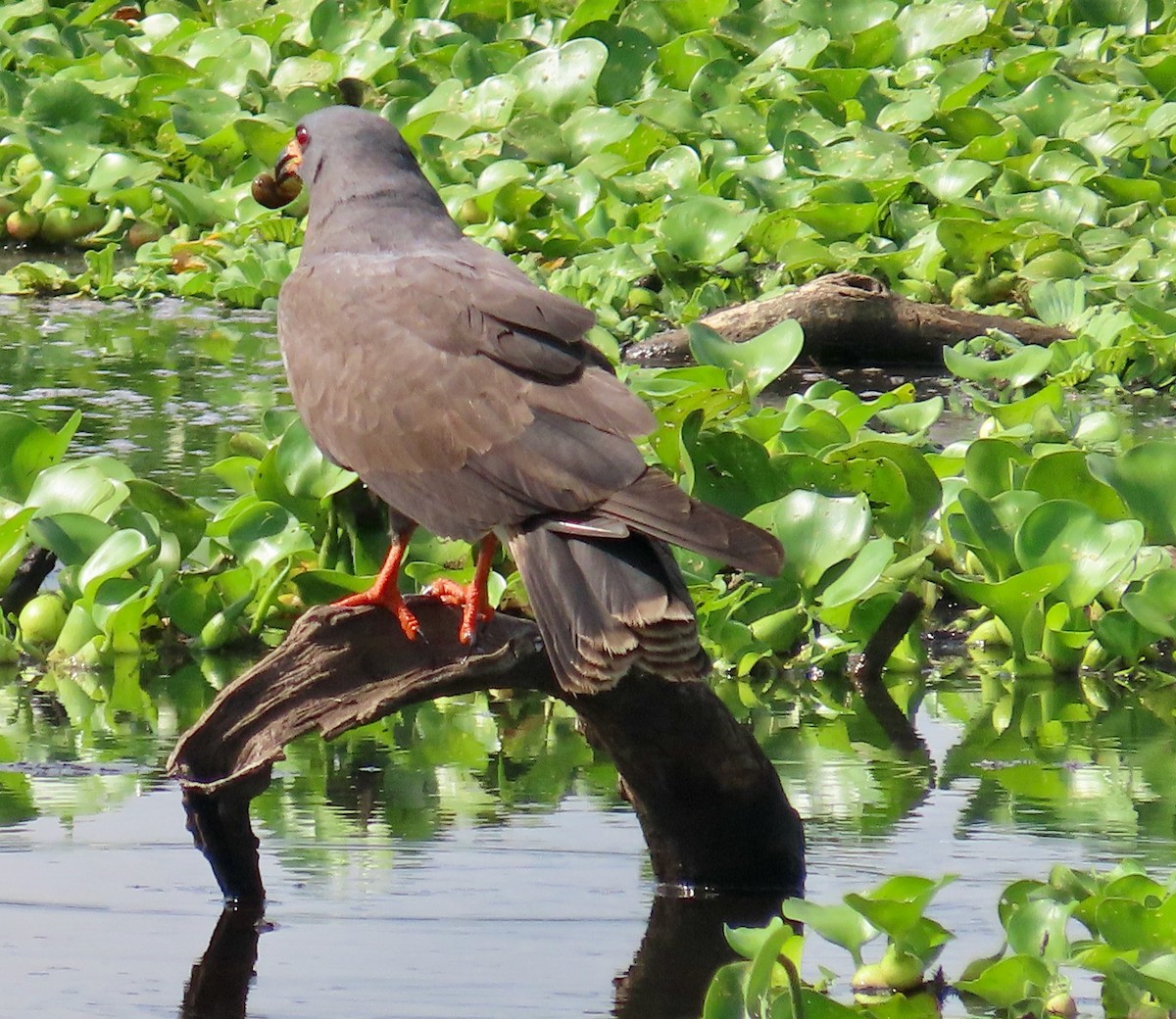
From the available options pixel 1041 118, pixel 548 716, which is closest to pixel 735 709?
pixel 548 716

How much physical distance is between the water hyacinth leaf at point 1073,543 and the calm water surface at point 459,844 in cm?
34

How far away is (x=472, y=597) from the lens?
3.95m

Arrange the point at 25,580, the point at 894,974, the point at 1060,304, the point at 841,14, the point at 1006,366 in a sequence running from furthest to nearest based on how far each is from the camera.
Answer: the point at 841,14
the point at 1060,304
the point at 1006,366
the point at 25,580
the point at 894,974

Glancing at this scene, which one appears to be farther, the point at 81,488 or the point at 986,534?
the point at 81,488

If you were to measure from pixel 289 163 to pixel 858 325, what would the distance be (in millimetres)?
3284

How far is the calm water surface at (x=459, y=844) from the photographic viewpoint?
12.3ft

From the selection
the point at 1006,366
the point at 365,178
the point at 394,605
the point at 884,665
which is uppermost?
the point at 365,178

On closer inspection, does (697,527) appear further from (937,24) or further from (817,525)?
(937,24)

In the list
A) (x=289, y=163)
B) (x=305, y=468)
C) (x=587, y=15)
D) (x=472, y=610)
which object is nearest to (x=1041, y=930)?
(x=472, y=610)

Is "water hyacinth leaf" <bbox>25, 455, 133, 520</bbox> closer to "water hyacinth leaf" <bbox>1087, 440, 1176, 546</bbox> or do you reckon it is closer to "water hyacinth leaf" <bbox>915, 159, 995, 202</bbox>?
"water hyacinth leaf" <bbox>1087, 440, 1176, 546</bbox>

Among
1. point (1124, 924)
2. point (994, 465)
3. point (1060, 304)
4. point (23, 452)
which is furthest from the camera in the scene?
point (1060, 304)

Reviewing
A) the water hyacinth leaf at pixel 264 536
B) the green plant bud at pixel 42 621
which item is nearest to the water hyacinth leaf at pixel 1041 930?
the water hyacinth leaf at pixel 264 536

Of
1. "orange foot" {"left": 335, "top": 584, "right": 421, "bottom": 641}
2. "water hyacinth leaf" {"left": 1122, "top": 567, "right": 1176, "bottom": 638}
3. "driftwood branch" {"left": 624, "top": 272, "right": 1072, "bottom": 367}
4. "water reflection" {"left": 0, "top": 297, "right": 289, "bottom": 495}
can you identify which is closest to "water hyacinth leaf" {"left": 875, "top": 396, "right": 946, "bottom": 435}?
"water hyacinth leaf" {"left": 1122, "top": 567, "right": 1176, "bottom": 638}

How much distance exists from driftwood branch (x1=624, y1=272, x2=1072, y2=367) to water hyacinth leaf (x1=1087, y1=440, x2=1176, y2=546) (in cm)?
275
